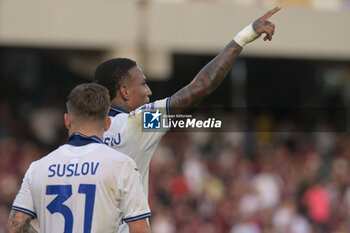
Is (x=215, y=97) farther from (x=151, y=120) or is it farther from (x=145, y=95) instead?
(x=151, y=120)

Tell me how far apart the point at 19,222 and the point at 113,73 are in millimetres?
1198

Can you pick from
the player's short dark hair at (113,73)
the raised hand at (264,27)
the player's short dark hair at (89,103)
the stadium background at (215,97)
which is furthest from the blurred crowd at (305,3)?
the player's short dark hair at (89,103)

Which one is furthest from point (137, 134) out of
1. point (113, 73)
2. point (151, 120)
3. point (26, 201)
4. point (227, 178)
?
point (227, 178)

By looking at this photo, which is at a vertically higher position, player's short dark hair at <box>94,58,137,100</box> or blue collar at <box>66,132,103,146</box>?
player's short dark hair at <box>94,58,137,100</box>

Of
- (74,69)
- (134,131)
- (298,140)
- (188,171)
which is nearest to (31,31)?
(74,69)

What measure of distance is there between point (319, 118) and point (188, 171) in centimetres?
446

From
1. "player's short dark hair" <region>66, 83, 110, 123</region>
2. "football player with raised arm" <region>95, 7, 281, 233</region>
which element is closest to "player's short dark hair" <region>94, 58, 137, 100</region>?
"football player with raised arm" <region>95, 7, 281, 233</region>

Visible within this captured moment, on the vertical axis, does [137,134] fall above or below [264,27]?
below

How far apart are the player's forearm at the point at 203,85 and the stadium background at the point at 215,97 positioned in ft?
22.3

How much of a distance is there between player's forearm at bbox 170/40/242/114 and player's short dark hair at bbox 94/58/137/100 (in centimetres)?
45

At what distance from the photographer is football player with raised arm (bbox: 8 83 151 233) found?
143 inches

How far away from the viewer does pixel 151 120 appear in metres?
4.26

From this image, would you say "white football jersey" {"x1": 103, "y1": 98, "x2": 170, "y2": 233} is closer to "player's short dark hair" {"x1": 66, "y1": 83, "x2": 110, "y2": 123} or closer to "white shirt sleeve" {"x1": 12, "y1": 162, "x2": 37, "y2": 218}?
"player's short dark hair" {"x1": 66, "y1": 83, "x2": 110, "y2": 123}

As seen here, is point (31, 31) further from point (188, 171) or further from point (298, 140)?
point (298, 140)
